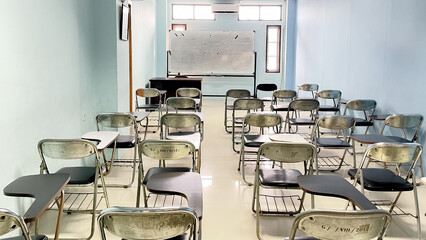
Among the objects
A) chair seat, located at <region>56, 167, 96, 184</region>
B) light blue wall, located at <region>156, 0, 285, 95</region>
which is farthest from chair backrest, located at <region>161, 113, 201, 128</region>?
light blue wall, located at <region>156, 0, 285, 95</region>

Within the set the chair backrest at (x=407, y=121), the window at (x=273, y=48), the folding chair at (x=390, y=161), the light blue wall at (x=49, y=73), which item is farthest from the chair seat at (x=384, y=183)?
the window at (x=273, y=48)

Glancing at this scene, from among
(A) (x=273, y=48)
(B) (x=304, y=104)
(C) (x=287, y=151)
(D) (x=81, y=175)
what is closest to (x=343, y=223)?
(C) (x=287, y=151)

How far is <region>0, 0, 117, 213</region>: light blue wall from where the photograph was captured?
3.05 metres

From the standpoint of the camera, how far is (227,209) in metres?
3.74

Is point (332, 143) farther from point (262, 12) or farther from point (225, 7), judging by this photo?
point (262, 12)

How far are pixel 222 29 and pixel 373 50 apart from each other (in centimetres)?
668

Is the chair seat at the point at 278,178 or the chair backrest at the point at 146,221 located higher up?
the chair backrest at the point at 146,221

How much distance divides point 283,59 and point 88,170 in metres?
9.99

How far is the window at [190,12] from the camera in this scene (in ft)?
41.1

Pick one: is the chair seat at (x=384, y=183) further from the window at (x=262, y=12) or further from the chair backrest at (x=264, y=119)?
the window at (x=262, y=12)

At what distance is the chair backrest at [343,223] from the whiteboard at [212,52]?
10185mm

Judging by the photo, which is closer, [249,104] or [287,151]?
[287,151]

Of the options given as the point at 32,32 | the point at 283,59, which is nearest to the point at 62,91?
the point at 32,32

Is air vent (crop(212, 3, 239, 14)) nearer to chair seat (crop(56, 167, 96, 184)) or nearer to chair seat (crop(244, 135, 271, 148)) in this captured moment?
chair seat (crop(244, 135, 271, 148))
